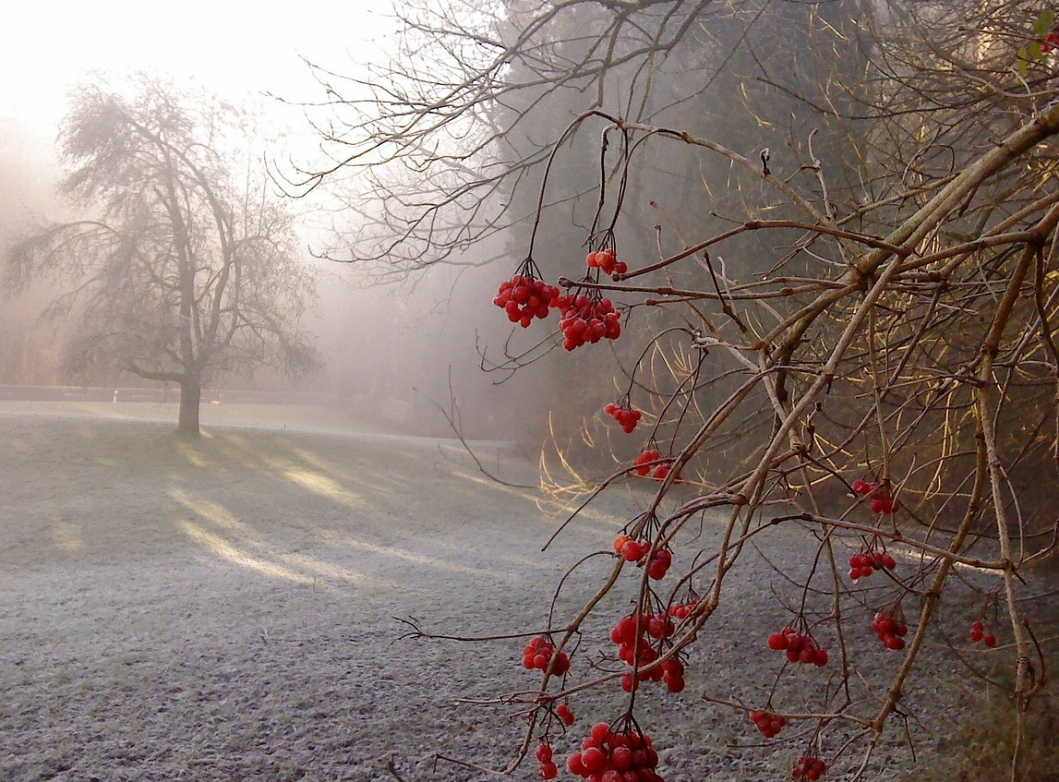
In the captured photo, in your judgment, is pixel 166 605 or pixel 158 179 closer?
pixel 166 605

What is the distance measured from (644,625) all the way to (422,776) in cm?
A: 143

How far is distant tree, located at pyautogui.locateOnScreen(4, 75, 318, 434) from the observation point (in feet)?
23.1

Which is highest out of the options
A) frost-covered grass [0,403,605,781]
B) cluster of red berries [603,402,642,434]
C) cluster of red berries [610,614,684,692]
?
cluster of red berries [603,402,642,434]

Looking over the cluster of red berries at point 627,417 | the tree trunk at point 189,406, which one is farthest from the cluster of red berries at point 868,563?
the tree trunk at point 189,406

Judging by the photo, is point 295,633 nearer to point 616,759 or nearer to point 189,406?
point 616,759

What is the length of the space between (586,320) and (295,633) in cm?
239

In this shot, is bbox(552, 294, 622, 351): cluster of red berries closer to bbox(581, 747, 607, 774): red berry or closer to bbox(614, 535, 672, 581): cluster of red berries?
bbox(614, 535, 672, 581): cluster of red berries

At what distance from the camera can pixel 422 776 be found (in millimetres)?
1989

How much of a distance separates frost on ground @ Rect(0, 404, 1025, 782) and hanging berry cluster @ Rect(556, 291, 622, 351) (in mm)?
477

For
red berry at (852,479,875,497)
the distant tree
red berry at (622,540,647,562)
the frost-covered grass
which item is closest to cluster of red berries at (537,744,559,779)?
red berry at (622,540,647,562)

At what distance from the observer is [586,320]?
92 cm

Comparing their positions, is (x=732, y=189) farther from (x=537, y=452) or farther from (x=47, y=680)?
(x=47, y=680)

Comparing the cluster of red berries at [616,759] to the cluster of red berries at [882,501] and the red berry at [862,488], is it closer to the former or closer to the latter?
the cluster of red berries at [882,501]

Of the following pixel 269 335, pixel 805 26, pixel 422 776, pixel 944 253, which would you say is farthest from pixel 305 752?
pixel 269 335
